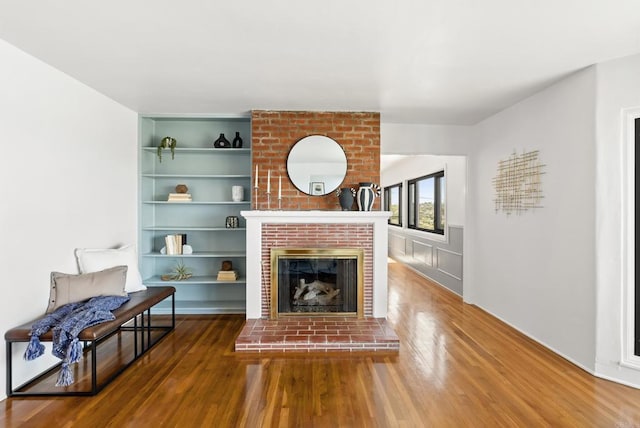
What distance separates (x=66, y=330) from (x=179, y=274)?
190cm

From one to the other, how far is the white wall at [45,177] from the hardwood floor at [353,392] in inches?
33.1

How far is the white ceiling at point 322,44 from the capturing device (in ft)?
6.57

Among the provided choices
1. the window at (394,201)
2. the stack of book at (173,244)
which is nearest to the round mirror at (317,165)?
the stack of book at (173,244)

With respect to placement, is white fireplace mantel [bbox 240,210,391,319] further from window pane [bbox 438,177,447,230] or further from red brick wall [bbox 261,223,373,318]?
window pane [bbox 438,177,447,230]

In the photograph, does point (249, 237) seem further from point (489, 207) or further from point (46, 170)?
point (489, 207)

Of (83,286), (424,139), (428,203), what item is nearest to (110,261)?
(83,286)

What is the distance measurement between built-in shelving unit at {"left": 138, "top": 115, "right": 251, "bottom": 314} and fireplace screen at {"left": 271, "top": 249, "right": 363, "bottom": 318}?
768 mm

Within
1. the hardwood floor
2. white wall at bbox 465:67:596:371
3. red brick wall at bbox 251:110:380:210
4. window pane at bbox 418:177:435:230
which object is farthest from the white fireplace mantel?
window pane at bbox 418:177:435:230

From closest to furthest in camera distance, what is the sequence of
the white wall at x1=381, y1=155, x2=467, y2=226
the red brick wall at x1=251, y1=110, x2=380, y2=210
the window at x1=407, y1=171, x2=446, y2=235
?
the red brick wall at x1=251, y1=110, x2=380, y2=210
the white wall at x1=381, y1=155, x2=467, y2=226
the window at x1=407, y1=171, x2=446, y2=235

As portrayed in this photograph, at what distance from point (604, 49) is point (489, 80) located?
80cm

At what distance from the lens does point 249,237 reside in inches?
152

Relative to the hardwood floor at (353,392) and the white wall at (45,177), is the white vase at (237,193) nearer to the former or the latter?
the white wall at (45,177)

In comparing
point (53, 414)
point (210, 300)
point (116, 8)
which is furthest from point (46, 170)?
point (210, 300)

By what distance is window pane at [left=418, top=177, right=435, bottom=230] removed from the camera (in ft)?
21.6
